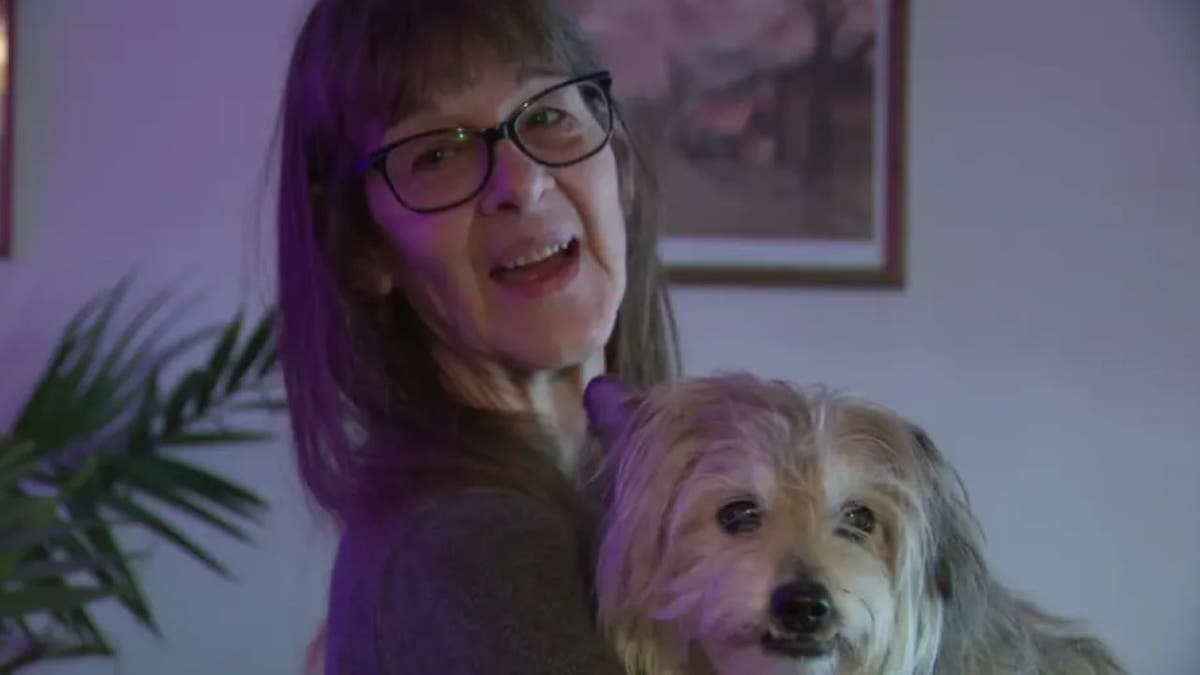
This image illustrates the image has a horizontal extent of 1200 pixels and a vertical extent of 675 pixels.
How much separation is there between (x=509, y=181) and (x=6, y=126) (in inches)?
63.7

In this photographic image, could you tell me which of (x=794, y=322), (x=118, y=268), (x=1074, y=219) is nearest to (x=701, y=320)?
(x=794, y=322)

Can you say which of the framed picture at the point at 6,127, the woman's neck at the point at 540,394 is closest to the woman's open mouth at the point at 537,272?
the woman's neck at the point at 540,394

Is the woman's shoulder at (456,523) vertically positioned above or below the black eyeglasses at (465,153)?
below

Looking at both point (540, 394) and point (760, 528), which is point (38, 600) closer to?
point (540, 394)

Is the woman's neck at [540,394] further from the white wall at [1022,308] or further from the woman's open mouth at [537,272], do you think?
the white wall at [1022,308]

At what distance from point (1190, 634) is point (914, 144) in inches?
47.5

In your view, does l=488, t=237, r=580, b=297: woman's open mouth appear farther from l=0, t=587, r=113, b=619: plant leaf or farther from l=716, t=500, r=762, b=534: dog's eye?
l=0, t=587, r=113, b=619: plant leaf

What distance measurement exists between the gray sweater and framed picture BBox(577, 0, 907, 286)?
1724 millimetres

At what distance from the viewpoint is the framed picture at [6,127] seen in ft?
8.06

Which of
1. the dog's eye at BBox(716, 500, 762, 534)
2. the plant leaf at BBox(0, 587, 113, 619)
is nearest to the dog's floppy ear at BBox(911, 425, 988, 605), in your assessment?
the dog's eye at BBox(716, 500, 762, 534)

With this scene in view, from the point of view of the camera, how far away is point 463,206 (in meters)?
1.23

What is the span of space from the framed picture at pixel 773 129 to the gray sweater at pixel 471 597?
5.65ft

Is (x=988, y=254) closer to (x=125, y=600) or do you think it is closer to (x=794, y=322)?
(x=794, y=322)

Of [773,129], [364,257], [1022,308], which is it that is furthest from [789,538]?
[1022,308]
